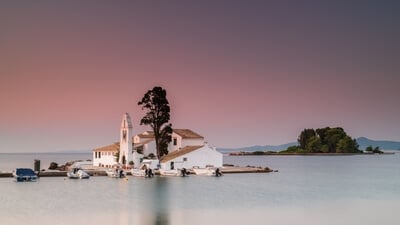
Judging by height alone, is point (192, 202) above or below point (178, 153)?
below

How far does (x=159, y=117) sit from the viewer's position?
73.3m

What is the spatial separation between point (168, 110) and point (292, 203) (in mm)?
33162

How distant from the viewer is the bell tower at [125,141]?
71312mm

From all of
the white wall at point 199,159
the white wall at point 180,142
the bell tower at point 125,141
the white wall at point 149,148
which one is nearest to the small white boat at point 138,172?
the white wall at point 199,159

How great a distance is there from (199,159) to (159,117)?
702 centimetres

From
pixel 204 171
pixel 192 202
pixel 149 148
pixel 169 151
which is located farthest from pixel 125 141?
pixel 192 202

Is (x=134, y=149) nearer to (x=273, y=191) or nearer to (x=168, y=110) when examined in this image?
(x=168, y=110)

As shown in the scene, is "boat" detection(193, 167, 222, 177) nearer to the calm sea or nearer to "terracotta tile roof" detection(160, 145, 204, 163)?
"terracotta tile roof" detection(160, 145, 204, 163)

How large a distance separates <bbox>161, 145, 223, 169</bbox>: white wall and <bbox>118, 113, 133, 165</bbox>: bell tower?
4.42 m

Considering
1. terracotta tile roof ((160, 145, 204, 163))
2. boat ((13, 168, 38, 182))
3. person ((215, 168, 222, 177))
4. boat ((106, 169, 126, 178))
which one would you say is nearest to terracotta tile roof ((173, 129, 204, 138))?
terracotta tile roof ((160, 145, 204, 163))

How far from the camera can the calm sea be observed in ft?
112

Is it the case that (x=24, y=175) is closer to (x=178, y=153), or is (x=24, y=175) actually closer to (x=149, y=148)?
(x=149, y=148)

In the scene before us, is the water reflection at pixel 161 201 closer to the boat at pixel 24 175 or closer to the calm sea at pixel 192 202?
the calm sea at pixel 192 202

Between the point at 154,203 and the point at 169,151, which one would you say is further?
the point at 169,151
